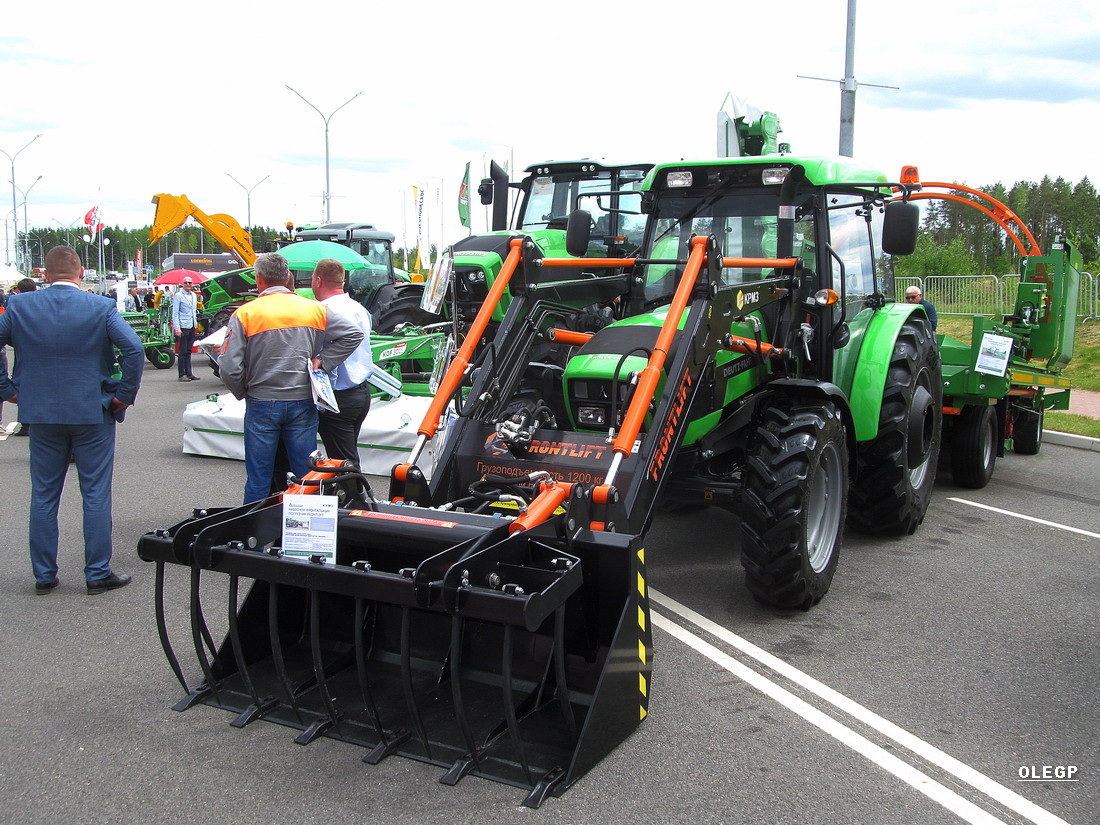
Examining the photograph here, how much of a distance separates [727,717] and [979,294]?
73.8ft

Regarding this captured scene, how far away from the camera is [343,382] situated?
19.8 ft

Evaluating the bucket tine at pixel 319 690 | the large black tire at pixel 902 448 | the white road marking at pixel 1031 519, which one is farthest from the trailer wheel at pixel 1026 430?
the bucket tine at pixel 319 690

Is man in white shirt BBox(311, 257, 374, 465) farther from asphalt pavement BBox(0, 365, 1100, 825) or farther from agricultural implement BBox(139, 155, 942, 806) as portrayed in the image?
asphalt pavement BBox(0, 365, 1100, 825)

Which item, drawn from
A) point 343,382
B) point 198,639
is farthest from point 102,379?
point 198,639

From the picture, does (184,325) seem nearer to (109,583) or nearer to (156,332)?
(156,332)

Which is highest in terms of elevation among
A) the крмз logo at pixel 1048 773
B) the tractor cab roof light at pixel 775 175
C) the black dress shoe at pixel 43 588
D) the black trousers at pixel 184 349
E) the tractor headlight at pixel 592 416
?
the tractor cab roof light at pixel 775 175

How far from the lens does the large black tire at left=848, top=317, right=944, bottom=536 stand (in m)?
6.21

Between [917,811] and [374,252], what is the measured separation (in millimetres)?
19368

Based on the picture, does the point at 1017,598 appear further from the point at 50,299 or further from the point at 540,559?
the point at 50,299

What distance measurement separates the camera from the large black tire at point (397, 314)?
1454 cm

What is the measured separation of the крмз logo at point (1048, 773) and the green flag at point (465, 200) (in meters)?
12.3

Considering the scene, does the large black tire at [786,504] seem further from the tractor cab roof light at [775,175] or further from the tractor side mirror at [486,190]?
the tractor side mirror at [486,190]

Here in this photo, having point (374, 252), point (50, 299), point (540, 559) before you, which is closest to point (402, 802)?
point (540, 559)

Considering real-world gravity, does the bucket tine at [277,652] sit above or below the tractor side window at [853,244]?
below
